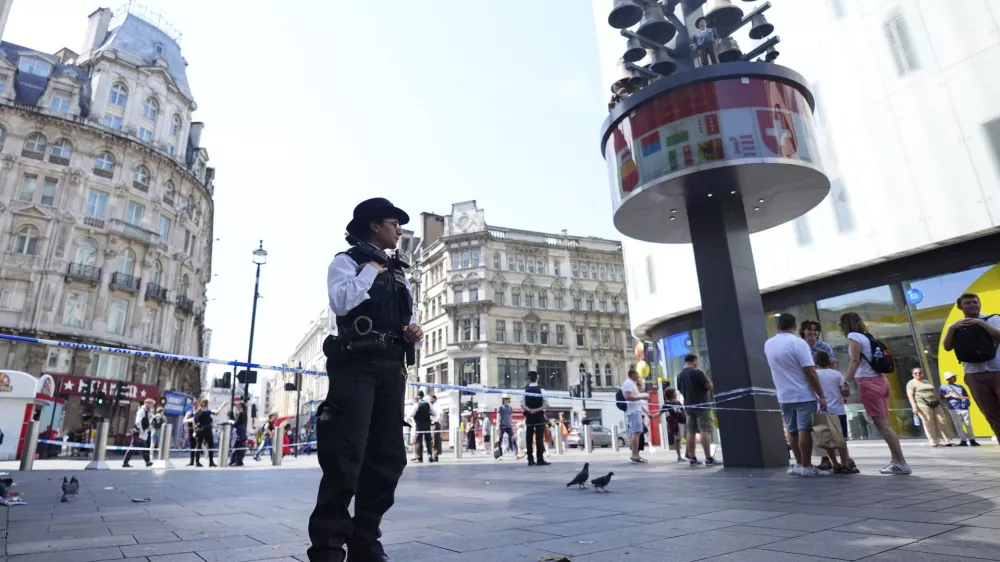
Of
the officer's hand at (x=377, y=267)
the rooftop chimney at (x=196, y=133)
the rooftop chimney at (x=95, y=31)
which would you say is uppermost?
the rooftop chimney at (x=95, y=31)

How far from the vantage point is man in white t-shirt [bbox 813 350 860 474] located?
22.4 feet

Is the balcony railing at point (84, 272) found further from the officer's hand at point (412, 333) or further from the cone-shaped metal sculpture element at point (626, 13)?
the officer's hand at point (412, 333)

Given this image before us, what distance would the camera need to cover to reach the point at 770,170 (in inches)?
346

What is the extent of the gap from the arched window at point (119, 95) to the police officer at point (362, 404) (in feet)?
145

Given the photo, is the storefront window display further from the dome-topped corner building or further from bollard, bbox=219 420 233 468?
the dome-topped corner building

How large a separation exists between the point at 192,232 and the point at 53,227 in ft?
29.5

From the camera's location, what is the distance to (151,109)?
127 feet

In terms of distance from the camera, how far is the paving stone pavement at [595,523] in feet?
9.63

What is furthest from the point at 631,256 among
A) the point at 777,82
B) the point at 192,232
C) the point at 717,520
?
the point at 192,232

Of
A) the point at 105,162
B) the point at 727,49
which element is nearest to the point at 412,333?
the point at 727,49

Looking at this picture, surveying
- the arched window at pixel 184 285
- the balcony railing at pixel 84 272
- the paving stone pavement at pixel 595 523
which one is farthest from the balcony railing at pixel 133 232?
the paving stone pavement at pixel 595 523

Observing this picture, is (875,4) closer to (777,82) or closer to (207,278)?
(777,82)

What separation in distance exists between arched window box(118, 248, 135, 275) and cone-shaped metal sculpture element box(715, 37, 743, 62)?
3741 cm

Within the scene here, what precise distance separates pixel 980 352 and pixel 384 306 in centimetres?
587
